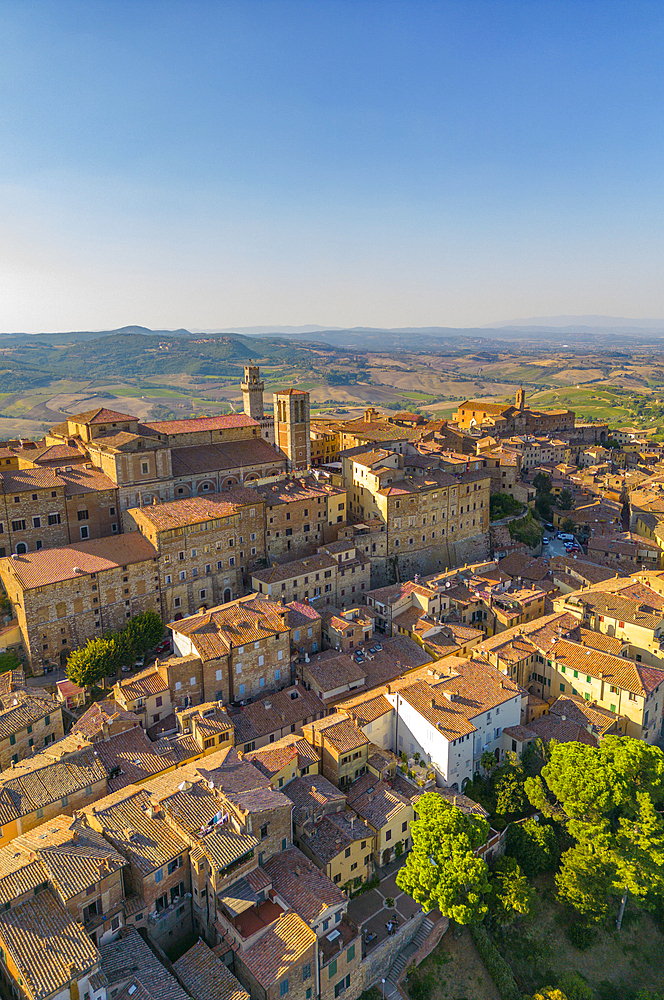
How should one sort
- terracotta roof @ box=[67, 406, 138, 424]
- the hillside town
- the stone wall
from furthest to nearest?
terracotta roof @ box=[67, 406, 138, 424] < the stone wall < the hillside town

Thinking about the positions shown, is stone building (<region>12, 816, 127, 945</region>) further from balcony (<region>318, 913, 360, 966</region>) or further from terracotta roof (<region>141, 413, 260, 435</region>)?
terracotta roof (<region>141, 413, 260, 435</region>)

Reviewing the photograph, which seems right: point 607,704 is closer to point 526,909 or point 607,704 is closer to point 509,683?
point 509,683

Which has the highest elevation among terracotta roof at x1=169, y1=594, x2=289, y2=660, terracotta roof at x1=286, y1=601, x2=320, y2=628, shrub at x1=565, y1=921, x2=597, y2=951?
terracotta roof at x1=169, y1=594, x2=289, y2=660

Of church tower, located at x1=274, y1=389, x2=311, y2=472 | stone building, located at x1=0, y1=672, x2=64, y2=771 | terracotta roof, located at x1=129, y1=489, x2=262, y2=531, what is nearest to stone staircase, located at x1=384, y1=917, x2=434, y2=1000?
stone building, located at x1=0, y1=672, x2=64, y2=771

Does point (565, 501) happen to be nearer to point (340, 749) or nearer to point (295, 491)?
point (295, 491)

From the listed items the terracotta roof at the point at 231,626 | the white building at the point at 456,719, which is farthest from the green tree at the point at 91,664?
the white building at the point at 456,719

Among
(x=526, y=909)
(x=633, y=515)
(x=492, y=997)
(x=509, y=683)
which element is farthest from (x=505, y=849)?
(x=633, y=515)
